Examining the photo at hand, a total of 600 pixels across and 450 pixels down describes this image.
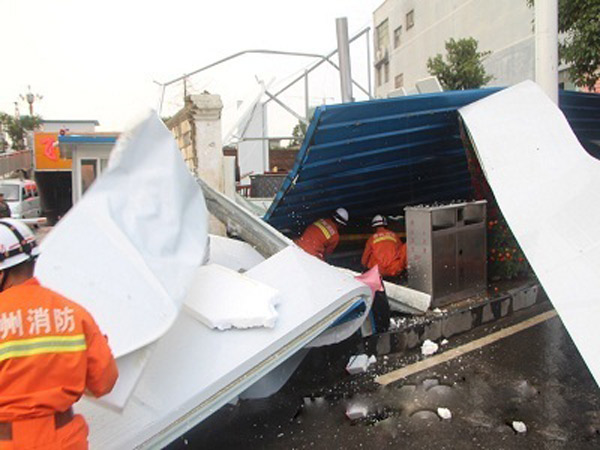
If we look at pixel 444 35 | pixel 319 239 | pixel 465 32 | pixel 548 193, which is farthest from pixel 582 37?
pixel 444 35

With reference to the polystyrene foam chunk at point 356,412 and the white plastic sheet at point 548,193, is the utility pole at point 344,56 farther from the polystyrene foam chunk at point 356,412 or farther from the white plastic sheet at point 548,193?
the polystyrene foam chunk at point 356,412

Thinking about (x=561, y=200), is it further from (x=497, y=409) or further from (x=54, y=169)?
(x=54, y=169)

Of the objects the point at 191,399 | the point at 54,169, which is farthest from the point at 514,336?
the point at 54,169

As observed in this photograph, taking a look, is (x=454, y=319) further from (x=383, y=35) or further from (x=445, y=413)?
(x=383, y=35)

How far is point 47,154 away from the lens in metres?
21.6

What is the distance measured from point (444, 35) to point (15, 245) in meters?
24.3

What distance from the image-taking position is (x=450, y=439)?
10.3ft

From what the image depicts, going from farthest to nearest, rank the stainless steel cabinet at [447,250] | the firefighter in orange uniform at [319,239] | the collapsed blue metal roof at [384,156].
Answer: the firefighter in orange uniform at [319,239]
the stainless steel cabinet at [447,250]
the collapsed blue metal roof at [384,156]

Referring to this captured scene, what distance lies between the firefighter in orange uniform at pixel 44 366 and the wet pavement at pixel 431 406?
1.61 metres

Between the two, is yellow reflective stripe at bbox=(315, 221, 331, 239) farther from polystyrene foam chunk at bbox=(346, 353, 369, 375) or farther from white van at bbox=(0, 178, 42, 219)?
white van at bbox=(0, 178, 42, 219)

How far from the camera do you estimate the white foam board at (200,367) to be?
8.10ft

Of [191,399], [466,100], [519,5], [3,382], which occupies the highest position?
[519,5]

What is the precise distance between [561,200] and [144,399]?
3.10 metres

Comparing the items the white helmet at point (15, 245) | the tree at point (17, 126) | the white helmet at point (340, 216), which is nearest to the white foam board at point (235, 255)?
the white helmet at point (340, 216)
